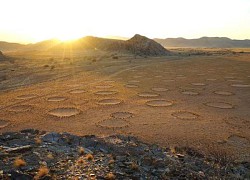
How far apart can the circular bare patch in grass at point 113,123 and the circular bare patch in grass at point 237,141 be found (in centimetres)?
492

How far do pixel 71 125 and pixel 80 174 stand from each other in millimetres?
6971

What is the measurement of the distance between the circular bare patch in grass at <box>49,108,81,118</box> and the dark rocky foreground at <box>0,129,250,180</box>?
5.43 metres

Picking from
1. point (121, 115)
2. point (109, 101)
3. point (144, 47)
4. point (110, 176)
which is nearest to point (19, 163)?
point (110, 176)

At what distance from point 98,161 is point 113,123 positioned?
239 inches

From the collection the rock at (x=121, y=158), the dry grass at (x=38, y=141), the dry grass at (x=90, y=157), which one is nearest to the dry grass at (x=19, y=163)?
the dry grass at (x=38, y=141)

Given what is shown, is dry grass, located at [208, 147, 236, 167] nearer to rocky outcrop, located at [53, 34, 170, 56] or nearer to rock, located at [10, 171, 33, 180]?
rock, located at [10, 171, 33, 180]

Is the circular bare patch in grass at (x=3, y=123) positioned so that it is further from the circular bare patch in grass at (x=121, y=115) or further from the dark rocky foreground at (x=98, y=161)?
the circular bare patch in grass at (x=121, y=115)

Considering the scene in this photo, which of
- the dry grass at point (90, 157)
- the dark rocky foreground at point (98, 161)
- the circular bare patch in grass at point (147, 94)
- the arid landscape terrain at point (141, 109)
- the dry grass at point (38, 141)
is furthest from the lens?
the circular bare patch in grass at point (147, 94)

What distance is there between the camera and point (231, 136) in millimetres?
13547

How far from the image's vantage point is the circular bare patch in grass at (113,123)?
1484cm

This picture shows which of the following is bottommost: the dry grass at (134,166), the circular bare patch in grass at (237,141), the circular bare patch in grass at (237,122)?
the circular bare patch in grass at (237,141)

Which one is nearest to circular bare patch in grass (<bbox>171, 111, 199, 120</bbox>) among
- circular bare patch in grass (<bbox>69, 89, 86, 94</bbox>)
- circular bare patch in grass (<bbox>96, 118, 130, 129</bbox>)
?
circular bare patch in grass (<bbox>96, 118, 130, 129</bbox>)

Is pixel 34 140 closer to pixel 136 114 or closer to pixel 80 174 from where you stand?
pixel 80 174

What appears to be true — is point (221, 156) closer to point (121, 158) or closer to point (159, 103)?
point (121, 158)
